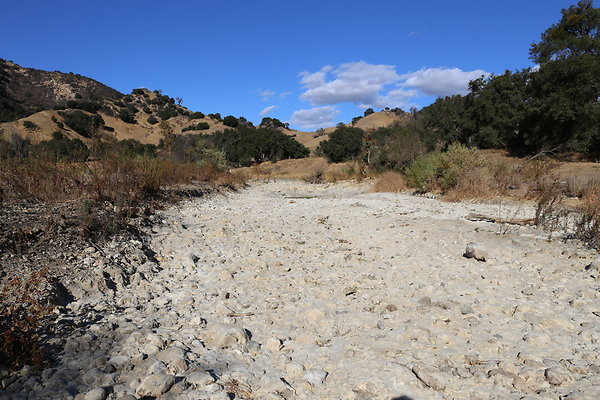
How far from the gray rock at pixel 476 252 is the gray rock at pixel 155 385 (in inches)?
150

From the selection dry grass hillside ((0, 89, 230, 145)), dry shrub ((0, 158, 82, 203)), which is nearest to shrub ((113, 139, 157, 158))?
dry shrub ((0, 158, 82, 203))

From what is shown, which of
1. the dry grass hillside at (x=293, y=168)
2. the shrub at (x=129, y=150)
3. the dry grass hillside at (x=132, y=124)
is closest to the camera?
the shrub at (x=129, y=150)

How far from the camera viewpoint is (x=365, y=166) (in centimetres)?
2191

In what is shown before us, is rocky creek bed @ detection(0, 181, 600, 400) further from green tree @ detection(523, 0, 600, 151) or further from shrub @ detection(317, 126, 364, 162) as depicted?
shrub @ detection(317, 126, 364, 162)

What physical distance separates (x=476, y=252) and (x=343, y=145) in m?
32.3

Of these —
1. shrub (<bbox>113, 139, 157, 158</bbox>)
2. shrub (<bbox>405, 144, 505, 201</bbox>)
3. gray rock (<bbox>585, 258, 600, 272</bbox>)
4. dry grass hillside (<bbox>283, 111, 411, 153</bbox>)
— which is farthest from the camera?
dry grass hillside (<bbox>283, 111, 411, 153</bbox>)

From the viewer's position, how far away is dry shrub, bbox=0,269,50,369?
205 centimetres

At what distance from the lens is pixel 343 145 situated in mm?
36219

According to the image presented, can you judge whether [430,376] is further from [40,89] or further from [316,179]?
[40,89]

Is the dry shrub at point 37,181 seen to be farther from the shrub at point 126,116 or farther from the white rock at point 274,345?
the shrub at point 126,116

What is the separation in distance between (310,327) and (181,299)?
4.05 feet

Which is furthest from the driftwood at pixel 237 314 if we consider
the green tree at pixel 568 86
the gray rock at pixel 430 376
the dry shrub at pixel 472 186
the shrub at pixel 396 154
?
the green tree at pixel 568 86

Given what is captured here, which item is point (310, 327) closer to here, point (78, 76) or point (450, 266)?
point (450, 266)

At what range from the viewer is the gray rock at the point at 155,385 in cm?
195
